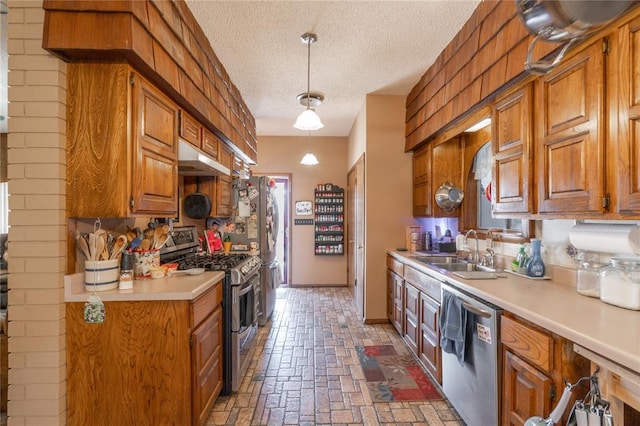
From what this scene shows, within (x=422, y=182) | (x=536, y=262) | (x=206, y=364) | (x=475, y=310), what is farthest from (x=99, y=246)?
(x=422, y=182)

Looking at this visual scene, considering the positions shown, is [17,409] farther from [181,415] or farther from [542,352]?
[542,352]

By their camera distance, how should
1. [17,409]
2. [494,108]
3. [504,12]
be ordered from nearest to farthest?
[17,409]
[504,12]
[494,108]

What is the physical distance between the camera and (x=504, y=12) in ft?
6.45

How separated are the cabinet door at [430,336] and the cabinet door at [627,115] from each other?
1.42 metres

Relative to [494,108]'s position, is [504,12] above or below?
above

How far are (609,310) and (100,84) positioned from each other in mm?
2818

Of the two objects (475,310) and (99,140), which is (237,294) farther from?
(475,310)

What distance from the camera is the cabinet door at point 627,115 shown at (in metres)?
1.29

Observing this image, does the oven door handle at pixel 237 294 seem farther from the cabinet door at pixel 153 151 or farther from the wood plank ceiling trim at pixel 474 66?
the wood plank ceiling trim at pixel 474 66

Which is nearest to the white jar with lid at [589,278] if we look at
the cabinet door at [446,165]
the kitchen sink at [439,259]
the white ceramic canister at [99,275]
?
the kitchen sink at [439,259]

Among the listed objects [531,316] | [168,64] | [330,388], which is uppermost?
[168,64]

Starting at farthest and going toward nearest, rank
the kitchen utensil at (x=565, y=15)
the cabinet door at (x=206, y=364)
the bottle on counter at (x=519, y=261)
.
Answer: the bottle on counter at (x=519, y=261) → the cabinet door at (x=206, y=364) → the kitchen utensil at (x=565, y=15)

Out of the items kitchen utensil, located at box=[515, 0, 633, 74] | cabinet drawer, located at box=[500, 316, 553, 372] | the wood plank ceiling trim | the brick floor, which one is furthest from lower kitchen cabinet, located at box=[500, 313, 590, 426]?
the wood plank ceiling trim

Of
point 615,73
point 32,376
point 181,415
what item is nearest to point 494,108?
point 615,73
